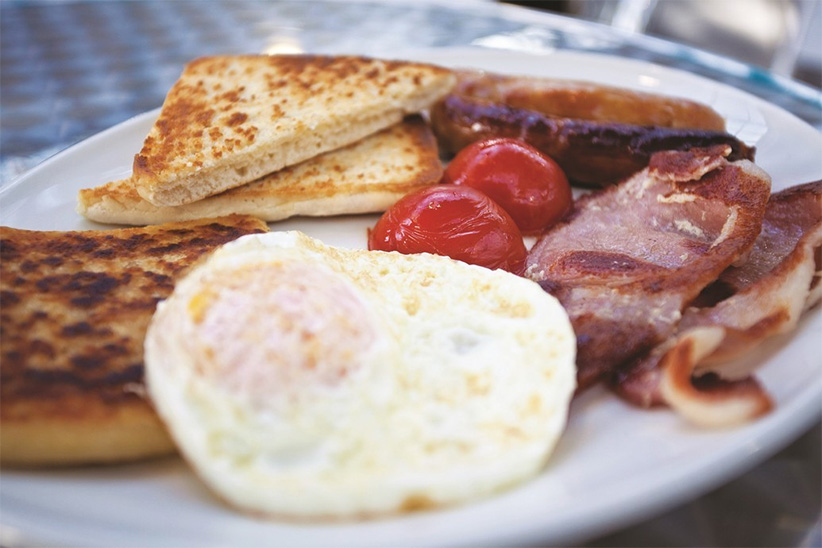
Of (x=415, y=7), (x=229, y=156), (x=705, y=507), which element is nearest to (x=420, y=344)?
(x=705, y=507)

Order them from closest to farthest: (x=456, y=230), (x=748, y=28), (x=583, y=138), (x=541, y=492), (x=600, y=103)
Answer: (x=541, y=492) < (x=456, y=230) < (x=583, y=138) < (x=600, y=103) < (x=748, y=28)

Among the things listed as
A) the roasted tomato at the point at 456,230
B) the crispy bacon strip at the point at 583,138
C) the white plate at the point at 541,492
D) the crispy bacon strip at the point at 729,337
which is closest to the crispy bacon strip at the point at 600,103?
the crispy bacon strip at the point at 583,138

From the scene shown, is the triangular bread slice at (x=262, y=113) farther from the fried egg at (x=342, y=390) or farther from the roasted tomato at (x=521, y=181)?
the fried egg at (x=342, y=390)

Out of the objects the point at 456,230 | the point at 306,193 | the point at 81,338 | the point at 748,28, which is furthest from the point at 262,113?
the point at 748,28

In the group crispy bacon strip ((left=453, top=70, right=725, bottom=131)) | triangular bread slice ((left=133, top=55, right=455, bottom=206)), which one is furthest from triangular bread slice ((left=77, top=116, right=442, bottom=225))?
crispy bacon strip ((left=453, top=70, right=725, bottom=131))

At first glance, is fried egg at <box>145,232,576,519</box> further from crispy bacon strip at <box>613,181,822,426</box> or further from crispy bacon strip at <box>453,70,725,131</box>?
crispy bacon strip at <box>453,70,725,131</box>

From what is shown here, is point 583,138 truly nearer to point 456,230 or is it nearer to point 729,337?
point 456,230
